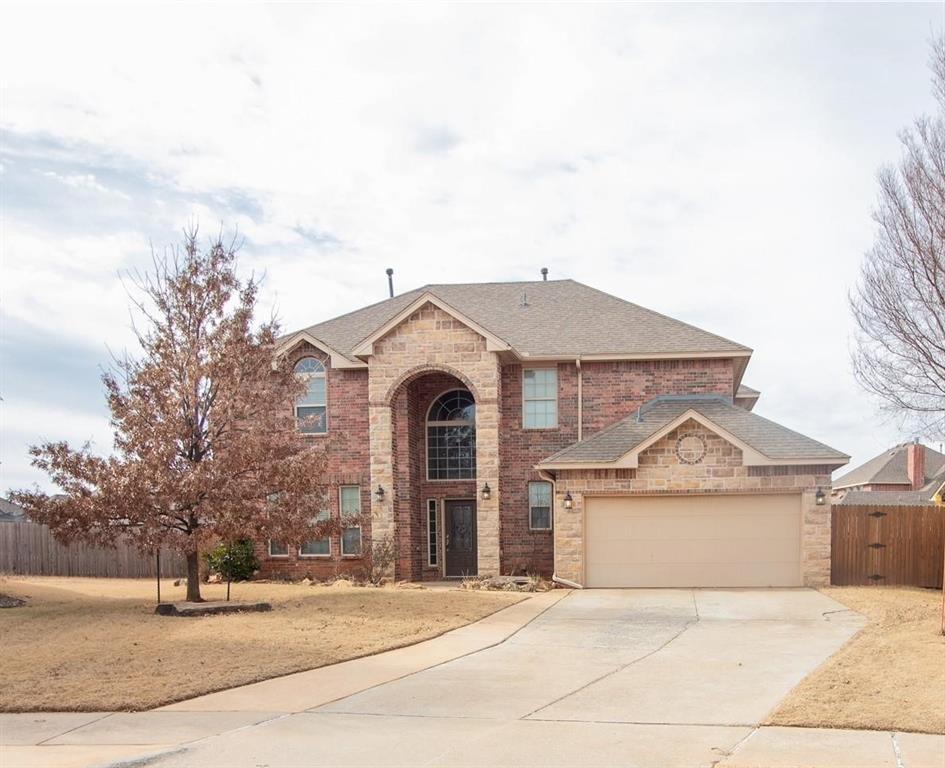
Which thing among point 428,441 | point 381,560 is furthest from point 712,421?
point 381,560

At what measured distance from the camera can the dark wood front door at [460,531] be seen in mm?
24234

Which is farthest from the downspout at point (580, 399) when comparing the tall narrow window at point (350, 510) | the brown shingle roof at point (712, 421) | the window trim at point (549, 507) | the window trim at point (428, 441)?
the tall narrow window at point (350, 510)

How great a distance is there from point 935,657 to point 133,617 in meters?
12.0

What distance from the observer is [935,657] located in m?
10.8

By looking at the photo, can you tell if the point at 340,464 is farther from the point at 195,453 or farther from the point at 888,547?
the point at 888,547

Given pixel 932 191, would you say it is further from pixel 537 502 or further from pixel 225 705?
pixel 225 705

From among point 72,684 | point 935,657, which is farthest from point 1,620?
point 935,657

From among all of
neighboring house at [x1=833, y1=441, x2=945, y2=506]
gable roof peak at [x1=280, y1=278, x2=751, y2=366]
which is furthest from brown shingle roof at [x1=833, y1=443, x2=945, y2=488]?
gable roof peak at [x1=280, y1=278, x2=751, y2=366]

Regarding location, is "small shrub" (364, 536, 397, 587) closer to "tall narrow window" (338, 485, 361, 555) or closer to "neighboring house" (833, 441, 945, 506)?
"tall narrow window" (338, 485, 361, 555)

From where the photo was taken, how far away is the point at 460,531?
24.4m

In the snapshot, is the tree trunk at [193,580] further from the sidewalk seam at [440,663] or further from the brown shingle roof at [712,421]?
the brown shingle roof at [712,421]

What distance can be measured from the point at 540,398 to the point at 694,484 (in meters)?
4.77

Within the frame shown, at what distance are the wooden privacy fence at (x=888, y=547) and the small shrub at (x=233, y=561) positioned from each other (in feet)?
46.4

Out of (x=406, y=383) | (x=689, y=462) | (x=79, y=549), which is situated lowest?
(x=79, y=549)
